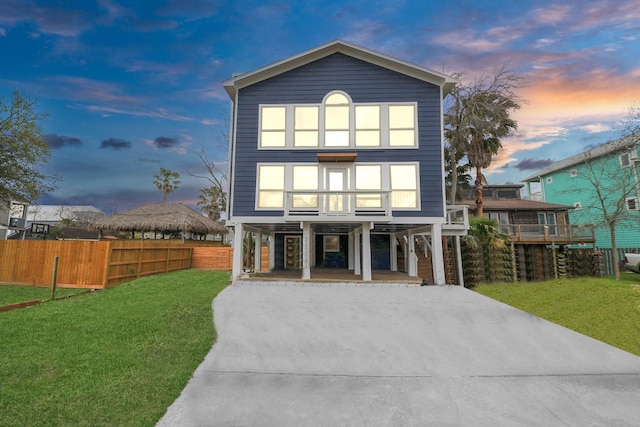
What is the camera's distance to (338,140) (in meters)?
13.3

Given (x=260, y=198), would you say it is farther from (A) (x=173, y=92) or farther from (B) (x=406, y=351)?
(A) (x=173, y=92)

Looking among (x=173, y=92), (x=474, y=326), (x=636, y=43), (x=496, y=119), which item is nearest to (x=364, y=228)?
(x=474, y=326)

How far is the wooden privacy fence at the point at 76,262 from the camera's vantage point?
13039 millimetres

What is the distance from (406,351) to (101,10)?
2670 cm

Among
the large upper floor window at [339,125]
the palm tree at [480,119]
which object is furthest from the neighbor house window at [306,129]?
the palm tree at [480,119]

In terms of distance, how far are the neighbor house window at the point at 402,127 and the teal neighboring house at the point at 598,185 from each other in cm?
1255

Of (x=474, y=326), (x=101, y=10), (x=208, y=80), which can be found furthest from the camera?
(x=208, y=80)

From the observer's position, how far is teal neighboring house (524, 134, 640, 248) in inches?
741

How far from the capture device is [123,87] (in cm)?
2775

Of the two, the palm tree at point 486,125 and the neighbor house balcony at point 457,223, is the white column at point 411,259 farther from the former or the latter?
the palm tree at point 486,125

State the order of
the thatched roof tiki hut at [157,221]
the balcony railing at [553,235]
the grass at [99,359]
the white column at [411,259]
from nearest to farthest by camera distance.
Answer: the grass at [99,359] < the white column at [411,259] < the balcony railing at [553,235] < the thatched roof tiki hut at [157,221]

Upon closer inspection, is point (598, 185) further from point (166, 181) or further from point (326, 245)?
point (166, 181)

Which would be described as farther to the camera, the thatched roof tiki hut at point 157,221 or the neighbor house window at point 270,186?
the thatched roof tiki hut at point 157,221

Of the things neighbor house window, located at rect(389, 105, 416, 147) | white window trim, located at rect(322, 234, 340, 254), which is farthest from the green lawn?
white window trim, located at rect(322, 234, 340, 254)
